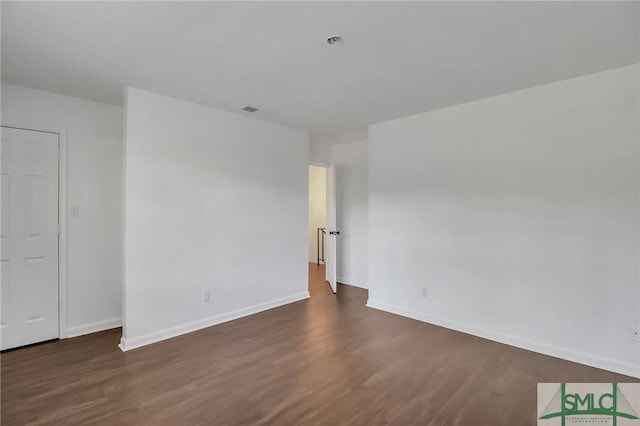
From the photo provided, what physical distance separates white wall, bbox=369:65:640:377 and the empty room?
19 millimetres

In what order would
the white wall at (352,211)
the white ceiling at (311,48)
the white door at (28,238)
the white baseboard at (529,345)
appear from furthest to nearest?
the white wall at (352,211) → the white door at (28,238) → the white baseboard at (529,345) → the white ceiling at (311,48)

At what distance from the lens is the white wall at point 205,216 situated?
3.09 metres

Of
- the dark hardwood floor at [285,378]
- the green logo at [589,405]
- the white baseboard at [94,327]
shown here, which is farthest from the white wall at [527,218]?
the white baseboard at [94,327]

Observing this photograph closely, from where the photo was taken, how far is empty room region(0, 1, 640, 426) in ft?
6.75

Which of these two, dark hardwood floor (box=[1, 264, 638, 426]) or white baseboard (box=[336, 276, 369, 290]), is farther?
white baseboard (box=[336, 276, 369, 290])

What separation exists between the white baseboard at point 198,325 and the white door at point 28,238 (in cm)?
88

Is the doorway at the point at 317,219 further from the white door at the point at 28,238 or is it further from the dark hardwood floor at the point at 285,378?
the white door at the point at 28,238

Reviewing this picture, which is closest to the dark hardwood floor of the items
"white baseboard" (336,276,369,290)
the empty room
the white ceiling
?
the empty room

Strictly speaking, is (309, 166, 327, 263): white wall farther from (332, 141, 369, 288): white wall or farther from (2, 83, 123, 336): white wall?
(2, 83, 123, 336): white wall

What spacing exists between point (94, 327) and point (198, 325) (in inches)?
43.4

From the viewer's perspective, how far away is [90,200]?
3418mm

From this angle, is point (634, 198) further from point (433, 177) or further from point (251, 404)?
point (251, 404)

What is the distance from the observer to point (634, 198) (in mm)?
2547

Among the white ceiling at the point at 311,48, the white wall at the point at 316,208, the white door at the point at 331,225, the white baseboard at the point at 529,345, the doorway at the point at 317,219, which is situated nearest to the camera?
the white ceiling at the point at 311,48
